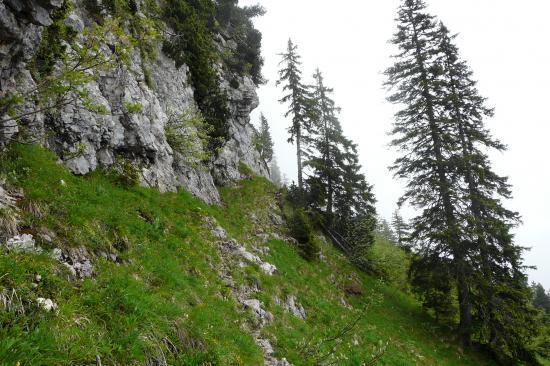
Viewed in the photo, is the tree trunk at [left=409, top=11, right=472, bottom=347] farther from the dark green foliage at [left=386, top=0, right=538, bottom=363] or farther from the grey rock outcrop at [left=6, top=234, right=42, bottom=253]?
the grey rock outcrop at [left=6, top=234, right=42, bottom=253]

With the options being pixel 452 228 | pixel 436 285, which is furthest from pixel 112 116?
pixel 436 285

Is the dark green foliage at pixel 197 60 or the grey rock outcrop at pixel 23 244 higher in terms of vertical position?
the dark green foliage at pixel 197 60

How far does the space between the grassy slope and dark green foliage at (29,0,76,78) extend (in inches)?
114

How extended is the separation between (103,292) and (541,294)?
5984 centimetres

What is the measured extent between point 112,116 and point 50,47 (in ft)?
11.6

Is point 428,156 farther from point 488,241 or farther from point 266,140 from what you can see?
point 266,140

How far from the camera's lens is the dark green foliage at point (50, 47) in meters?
11.2

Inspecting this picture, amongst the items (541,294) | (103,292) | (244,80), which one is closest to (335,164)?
(244,80)

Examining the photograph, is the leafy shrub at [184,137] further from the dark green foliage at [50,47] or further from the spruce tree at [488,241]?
the spruce tree at [488,241]

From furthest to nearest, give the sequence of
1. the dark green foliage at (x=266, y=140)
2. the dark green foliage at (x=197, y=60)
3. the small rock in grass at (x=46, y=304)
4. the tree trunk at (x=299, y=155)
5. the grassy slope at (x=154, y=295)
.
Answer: the dark green foliage at (x=266, y=140) < the tree trunk at (x=299, y=155) < the dark green foliage at (x=197, y=60) < the grassy slope at (x=154, y=295) < the small rock in grass at (x=46, y=304)

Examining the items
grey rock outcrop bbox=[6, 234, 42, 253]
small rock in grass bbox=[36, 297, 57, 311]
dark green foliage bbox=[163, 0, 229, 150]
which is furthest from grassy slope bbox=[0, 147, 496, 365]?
dark green foliage bbox=[163, 0, 229, 150]

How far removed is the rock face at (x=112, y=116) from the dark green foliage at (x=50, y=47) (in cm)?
57

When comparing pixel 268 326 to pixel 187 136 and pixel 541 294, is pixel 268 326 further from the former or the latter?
pixel 541 294

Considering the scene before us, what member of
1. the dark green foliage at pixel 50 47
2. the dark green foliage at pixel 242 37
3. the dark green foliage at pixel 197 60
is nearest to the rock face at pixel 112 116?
the dark green foliage at pixel 50 47
